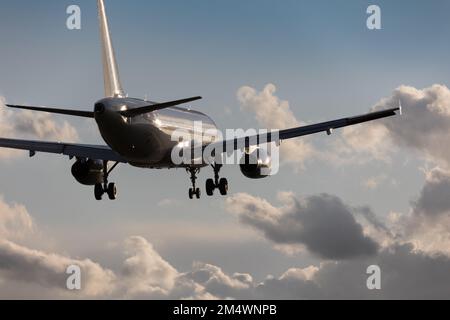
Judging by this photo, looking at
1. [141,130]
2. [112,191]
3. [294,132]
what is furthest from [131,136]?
[294,132]

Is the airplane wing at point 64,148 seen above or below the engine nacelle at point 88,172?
above

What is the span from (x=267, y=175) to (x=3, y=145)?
18.0 m

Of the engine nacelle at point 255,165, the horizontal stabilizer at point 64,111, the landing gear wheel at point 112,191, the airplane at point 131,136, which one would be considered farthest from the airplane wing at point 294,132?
the horizontal stabilizer at point 64,111

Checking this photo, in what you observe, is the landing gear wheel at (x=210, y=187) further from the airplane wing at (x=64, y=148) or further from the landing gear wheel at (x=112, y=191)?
the airplane wing at (x=64, y=148)

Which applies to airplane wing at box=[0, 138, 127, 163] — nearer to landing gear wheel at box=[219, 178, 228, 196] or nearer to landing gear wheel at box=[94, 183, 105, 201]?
landing gear wheel at box=[94, 183, 105, 201]

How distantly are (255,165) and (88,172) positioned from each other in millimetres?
11378

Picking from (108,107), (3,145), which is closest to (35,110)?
(108,107)

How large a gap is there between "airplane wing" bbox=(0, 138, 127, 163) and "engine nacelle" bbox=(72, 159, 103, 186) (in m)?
0.67

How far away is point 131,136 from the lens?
48719mm

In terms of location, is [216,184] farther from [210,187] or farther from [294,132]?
[294,132]

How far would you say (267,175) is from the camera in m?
59.4

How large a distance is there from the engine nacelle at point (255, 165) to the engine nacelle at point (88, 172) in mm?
9912

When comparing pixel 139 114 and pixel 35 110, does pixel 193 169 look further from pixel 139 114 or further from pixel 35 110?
pixel 35 110

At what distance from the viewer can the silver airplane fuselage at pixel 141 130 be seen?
155ft
